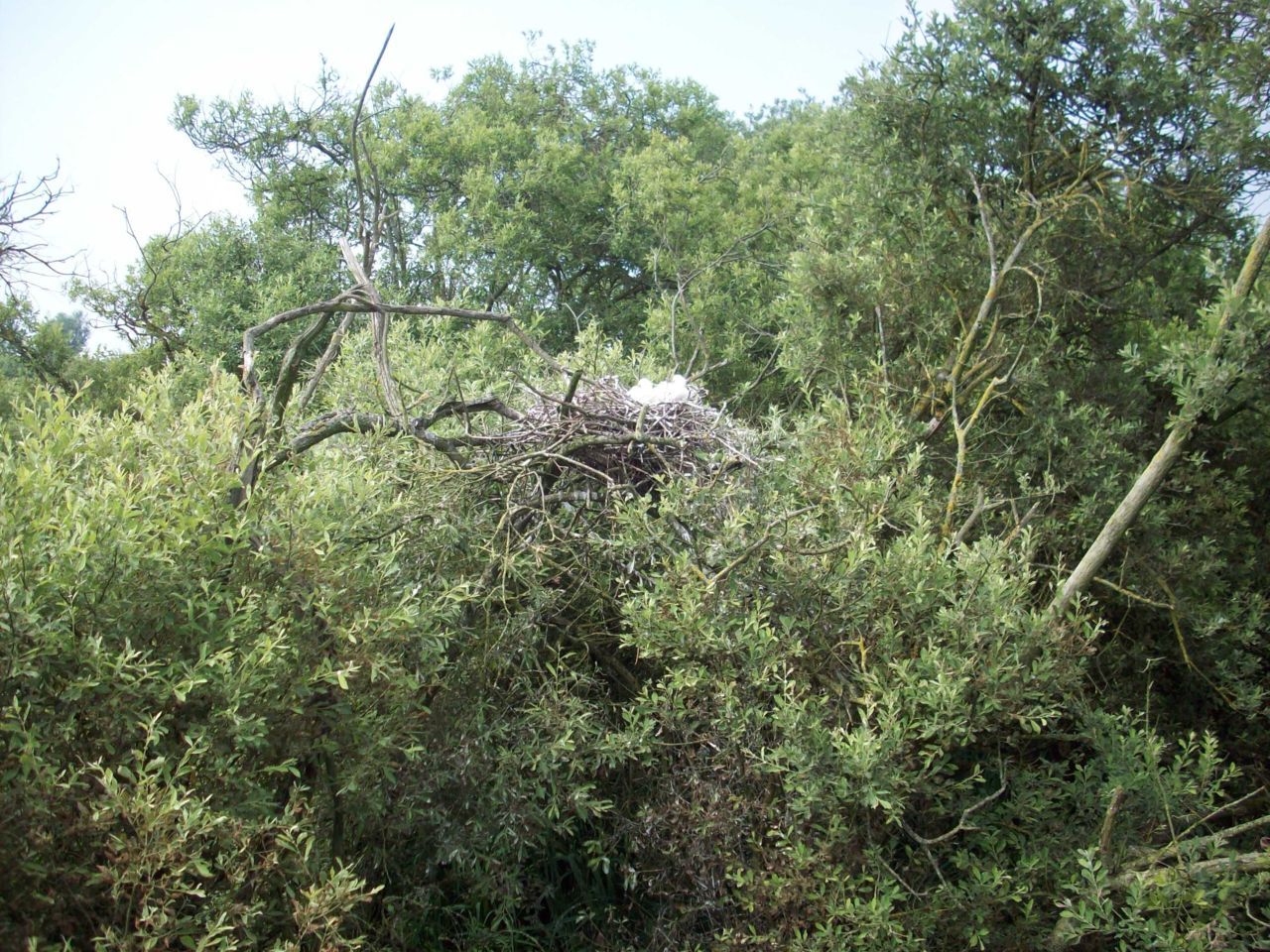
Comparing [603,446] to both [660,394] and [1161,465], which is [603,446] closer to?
[660,394]

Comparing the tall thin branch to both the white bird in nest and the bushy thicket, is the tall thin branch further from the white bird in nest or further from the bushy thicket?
the white bird in nest

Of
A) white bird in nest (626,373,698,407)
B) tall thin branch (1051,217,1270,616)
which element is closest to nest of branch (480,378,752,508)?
white bird in nest (626,373,698,407)

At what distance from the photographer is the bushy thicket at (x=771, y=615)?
261 centimetres

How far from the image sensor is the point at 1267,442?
6590mm

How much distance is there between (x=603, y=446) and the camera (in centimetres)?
424

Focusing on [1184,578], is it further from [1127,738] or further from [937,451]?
[1127,738]

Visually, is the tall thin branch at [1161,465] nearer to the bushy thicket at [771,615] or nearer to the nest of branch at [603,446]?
the bushy thicket at [771,615]

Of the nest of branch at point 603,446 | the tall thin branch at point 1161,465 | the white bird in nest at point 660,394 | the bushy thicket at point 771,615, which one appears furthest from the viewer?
the white bird in nest at point 660,394

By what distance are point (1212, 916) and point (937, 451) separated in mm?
3193

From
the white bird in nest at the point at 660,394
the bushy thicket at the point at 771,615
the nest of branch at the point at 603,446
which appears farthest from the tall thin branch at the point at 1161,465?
the white bird in nest at the point at 660,394

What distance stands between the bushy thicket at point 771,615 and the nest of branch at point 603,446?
6 centimetres

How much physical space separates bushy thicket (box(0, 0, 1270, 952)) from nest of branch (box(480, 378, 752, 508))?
0.06 m

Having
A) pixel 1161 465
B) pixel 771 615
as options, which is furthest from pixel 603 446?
pixel 1161 465

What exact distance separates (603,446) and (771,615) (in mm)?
998
